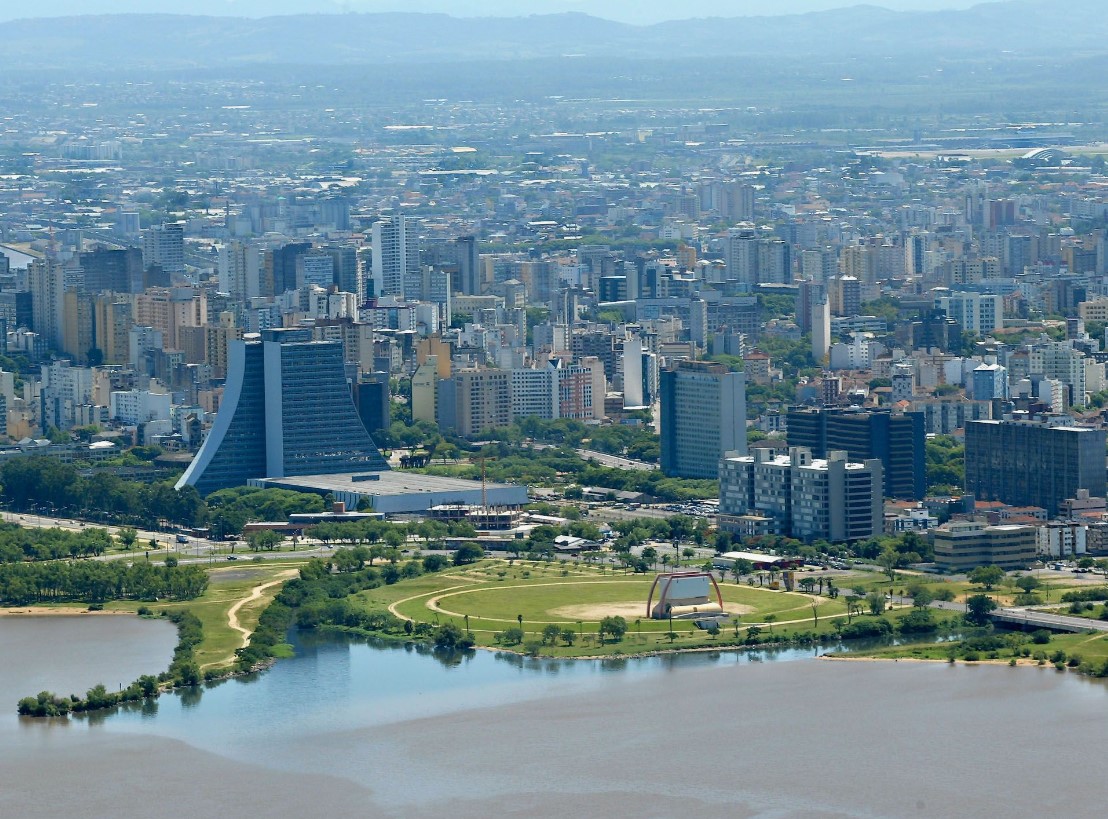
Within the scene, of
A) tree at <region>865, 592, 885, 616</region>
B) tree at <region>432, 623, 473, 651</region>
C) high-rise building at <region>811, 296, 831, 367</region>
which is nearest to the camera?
tree at <region>432, 623, 473, 651</region>

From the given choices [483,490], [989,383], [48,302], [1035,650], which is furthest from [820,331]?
[1035,650]

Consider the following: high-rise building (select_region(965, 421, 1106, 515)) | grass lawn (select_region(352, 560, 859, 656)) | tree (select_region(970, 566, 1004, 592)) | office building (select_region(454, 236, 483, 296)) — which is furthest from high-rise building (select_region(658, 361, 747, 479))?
office building (select_region(454, 236, 483, 296))

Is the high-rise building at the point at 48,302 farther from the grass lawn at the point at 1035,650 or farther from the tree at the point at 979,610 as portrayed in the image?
the grass lawn at the point at 1035,650

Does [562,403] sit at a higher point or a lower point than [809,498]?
lower

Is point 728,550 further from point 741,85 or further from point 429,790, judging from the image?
point 741,85

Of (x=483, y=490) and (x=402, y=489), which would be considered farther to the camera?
(x=402, y=489)

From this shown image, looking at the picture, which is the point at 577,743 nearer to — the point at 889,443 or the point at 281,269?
the point at 889,443

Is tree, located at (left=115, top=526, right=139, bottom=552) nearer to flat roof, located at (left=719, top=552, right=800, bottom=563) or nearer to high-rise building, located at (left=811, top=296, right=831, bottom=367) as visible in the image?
flat roof, located at (left=719, top=552, right=800, bottom=563)
